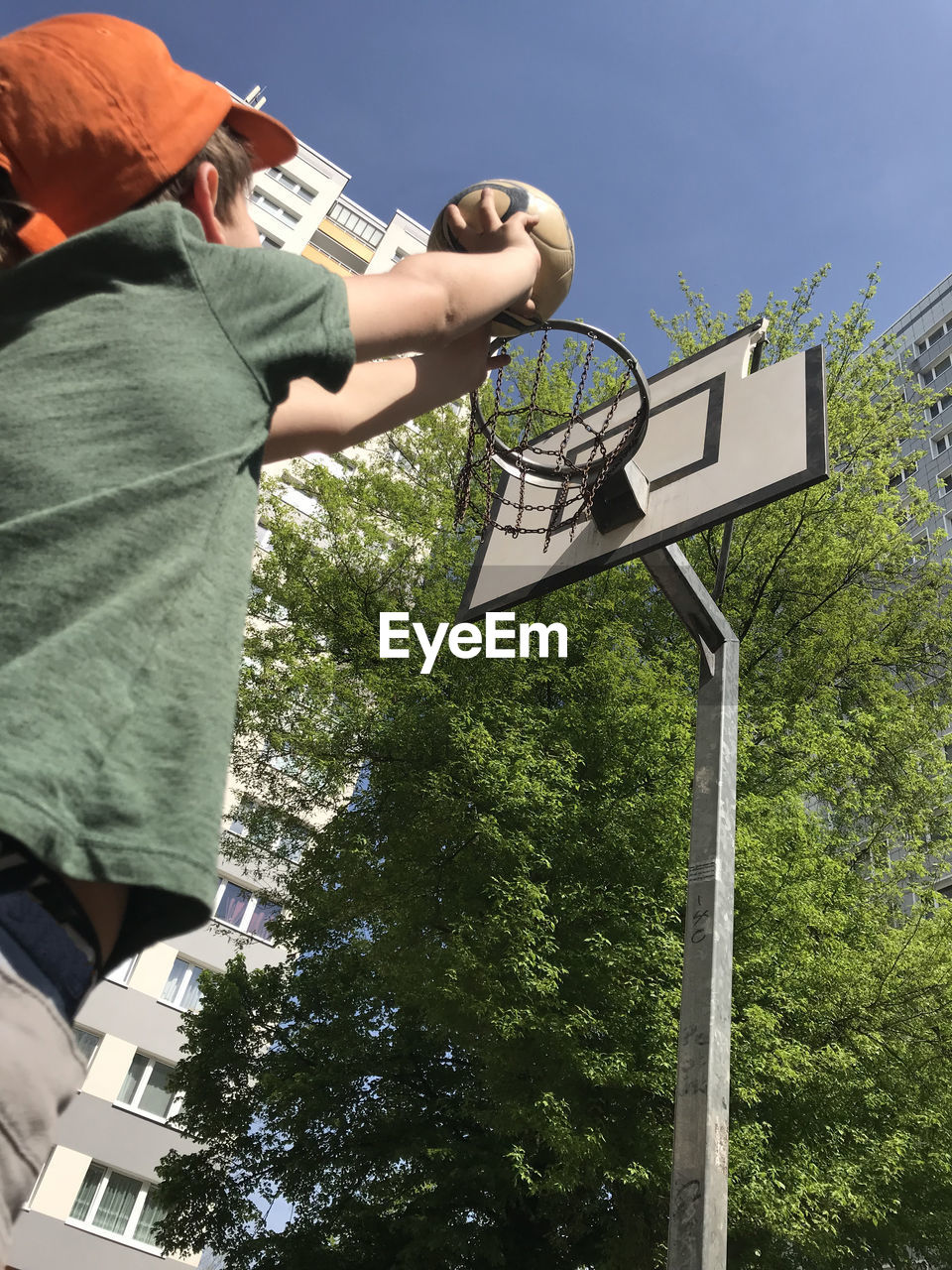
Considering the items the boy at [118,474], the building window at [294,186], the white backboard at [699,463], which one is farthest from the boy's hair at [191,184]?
the building window at [294,186]

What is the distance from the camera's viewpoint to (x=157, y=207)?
3.41 ft

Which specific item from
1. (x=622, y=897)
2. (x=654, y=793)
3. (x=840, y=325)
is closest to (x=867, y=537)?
(x=840, y=325)

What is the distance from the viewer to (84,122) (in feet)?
3.85

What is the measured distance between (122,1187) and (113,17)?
2636 cm

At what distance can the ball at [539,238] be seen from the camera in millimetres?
3037

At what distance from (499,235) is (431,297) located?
55 cm

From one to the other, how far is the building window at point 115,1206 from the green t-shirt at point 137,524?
83.0 feet

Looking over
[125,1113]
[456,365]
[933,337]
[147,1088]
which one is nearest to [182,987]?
[147,1088]

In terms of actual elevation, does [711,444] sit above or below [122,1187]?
above

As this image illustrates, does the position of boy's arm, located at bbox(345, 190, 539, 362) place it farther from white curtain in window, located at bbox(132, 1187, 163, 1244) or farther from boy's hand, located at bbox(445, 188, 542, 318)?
white curtain in window, located at bbox(132, 1187, 163, 1244)

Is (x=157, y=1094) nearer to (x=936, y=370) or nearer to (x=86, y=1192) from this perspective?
(x=86, y=1192)

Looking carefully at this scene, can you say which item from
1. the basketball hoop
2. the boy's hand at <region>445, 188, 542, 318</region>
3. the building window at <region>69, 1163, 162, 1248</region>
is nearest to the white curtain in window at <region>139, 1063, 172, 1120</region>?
the building window at <region>69, 1163, 162, 1248</region>

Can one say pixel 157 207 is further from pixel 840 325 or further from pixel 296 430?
pixel 840 325

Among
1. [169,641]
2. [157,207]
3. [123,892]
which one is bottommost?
[123,892]
